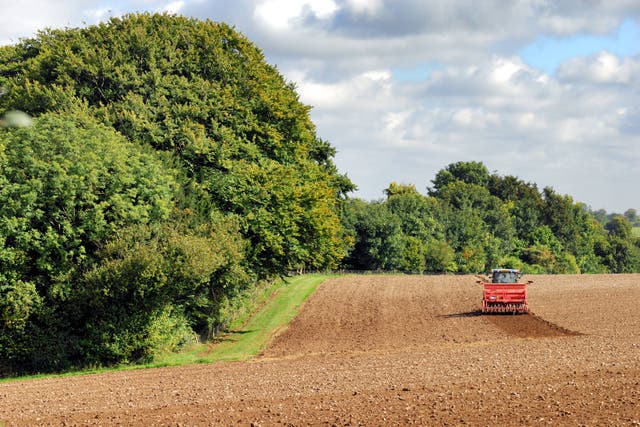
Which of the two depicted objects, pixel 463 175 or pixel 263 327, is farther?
pixel 463 175

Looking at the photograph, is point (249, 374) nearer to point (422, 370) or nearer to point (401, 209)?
point (422, 370)

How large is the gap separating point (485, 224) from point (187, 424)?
401 ft

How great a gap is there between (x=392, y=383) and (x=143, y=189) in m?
18.6

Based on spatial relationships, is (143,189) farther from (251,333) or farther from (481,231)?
(481,231)

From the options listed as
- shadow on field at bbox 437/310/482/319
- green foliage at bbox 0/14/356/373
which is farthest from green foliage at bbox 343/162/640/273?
shadow on field at bbox 437/310/482/319

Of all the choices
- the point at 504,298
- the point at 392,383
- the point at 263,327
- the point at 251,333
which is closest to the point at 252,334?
the point at 251,333

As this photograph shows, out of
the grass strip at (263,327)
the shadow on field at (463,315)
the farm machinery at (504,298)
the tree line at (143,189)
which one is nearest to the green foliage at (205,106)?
the tree line at (143,189)

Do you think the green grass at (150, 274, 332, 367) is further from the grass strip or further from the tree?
the tree

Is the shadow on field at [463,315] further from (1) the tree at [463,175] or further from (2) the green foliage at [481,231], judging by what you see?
(1) the tree at [463,175]

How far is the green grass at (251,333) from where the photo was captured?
35.3 m

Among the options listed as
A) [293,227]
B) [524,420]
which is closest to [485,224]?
[293,227]

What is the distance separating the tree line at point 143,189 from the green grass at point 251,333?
1.00m

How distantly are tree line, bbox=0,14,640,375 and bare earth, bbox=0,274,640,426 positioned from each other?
14.8 ft

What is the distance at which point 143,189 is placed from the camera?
37.0 m
